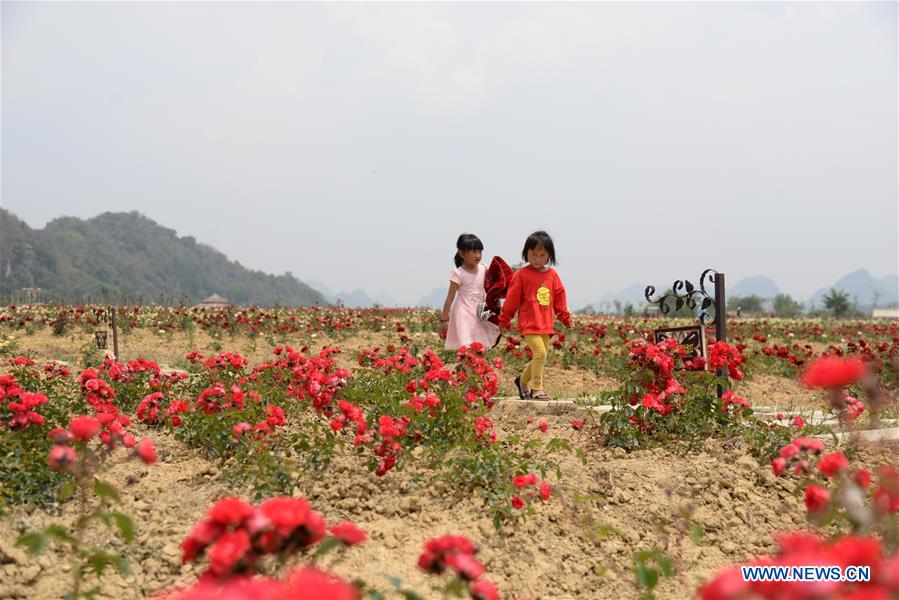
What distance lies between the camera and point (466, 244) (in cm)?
620

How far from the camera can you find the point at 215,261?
114m

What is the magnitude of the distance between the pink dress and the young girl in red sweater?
32 centimetres

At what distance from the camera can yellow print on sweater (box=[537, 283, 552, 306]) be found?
19.2 feet

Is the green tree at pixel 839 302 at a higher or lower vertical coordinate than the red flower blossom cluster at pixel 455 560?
higher

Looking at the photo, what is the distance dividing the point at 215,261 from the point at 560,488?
117438mm

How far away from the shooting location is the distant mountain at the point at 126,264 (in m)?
71.6

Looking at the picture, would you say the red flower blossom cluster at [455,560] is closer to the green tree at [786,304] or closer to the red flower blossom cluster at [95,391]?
the red flower blossom cluster at [95,391]

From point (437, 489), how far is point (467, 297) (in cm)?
305

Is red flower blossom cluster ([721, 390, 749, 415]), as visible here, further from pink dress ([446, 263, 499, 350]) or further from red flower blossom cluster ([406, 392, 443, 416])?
pink dress ([446, 263, 499, 350])

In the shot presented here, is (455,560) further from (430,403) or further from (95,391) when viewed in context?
(95,391)

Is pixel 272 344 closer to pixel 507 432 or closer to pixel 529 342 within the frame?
pixel 529 342

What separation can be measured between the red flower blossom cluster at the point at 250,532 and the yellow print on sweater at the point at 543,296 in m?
4.60

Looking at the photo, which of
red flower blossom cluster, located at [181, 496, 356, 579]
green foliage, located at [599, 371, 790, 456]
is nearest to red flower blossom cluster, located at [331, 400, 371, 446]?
green foliage, located at [599, 371, 790, 456]

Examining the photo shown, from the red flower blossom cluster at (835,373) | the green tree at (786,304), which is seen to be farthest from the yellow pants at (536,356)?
the green tree at (786,304)
